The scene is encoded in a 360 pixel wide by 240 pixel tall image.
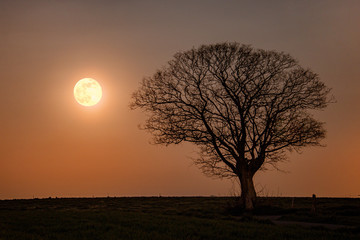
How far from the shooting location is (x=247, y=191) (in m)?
28.4

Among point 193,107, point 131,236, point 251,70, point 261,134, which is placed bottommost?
point 131,236

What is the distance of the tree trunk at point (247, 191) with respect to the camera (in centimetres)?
2802

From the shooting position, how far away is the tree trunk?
1103 inches

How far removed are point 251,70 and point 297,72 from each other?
3891 mm

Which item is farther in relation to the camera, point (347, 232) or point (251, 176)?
point (251, 176)

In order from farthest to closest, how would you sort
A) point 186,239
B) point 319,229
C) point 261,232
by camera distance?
point 319,229 < point 261,232 < point 186,239

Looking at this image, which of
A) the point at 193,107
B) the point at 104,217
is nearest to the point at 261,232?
the point at 104,217

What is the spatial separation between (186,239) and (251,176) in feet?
56.5

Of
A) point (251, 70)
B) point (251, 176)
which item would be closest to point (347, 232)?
point (251, 176)

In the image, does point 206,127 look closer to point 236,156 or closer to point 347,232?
point 236,156

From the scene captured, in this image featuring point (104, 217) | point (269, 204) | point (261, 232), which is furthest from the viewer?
point (269, 204)

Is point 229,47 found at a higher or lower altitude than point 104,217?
higher

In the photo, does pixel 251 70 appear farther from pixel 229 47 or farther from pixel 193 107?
pixel 193 107

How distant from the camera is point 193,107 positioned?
2975 cm
